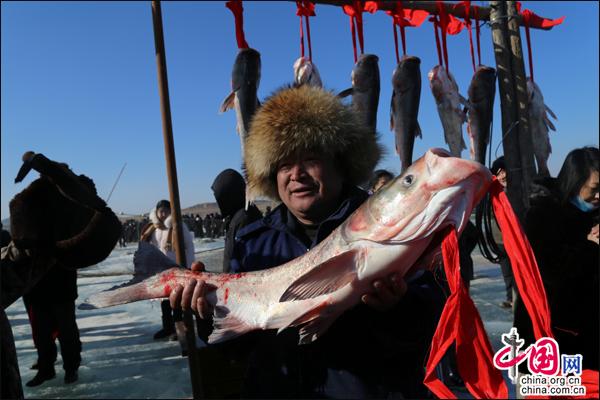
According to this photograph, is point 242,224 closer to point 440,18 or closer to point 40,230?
point 40,230

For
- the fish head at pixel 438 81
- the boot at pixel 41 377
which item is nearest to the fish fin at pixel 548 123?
the fish head at pixel 438 81

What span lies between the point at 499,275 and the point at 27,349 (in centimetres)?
808

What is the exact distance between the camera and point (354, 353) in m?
1.63

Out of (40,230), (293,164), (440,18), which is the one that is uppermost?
(440,18)

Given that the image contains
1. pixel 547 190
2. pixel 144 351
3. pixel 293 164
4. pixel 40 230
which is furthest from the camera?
pixel 144 351

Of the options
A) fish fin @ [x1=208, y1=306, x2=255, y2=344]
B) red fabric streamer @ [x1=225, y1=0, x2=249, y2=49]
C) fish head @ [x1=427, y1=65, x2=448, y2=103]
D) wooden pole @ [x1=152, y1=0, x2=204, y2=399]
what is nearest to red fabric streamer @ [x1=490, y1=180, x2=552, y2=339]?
fish fin @ [x1=208, y1=306, x2=255, y2=344]

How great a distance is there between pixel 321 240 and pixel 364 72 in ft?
7.39

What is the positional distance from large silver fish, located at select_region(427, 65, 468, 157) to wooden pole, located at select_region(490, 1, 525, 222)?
1.26 feet

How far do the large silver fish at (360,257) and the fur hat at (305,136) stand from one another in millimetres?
525

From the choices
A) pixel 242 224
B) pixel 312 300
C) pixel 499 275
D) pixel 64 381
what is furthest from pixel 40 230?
pixel 499 275

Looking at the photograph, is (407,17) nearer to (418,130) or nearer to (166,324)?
(418,130)

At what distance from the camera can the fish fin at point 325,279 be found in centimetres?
132

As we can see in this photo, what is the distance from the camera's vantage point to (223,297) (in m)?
1.65

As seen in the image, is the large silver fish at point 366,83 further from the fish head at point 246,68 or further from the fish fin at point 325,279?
the fish fin at point 325,279
